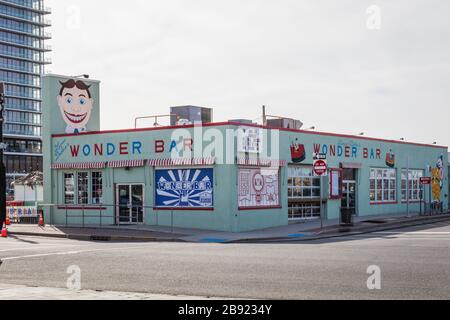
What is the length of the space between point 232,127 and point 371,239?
8.09 meters

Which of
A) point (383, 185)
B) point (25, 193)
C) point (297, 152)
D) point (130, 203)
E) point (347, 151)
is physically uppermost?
point (347, 151)

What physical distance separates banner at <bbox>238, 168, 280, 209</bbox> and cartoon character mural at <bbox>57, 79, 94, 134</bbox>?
35.1ft

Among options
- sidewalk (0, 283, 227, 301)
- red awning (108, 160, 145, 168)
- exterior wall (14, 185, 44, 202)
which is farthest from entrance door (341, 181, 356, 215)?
sidewalk (0, 283, 227, 301)

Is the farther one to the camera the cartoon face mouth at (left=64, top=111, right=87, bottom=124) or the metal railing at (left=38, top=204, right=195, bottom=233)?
the cartoon face mouth at (left=64, top=111, right=87, bottom=124)

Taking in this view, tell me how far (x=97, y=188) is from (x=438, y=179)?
24.3 m

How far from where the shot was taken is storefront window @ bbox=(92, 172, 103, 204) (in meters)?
33.5

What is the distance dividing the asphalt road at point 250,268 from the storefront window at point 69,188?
1135 cm

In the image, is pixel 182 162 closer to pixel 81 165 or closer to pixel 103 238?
pixel 103 238

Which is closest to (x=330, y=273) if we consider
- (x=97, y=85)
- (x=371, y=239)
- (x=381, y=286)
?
(x=381, y=286)

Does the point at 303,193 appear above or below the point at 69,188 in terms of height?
below

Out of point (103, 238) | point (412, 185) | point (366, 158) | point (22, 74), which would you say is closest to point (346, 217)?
point (366, 158)

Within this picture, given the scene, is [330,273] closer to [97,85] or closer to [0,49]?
[97,85]

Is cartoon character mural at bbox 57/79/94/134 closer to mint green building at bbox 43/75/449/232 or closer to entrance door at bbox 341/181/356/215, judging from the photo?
mint green building at bbox 43/75/449/232

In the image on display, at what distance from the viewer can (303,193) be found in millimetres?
33969
